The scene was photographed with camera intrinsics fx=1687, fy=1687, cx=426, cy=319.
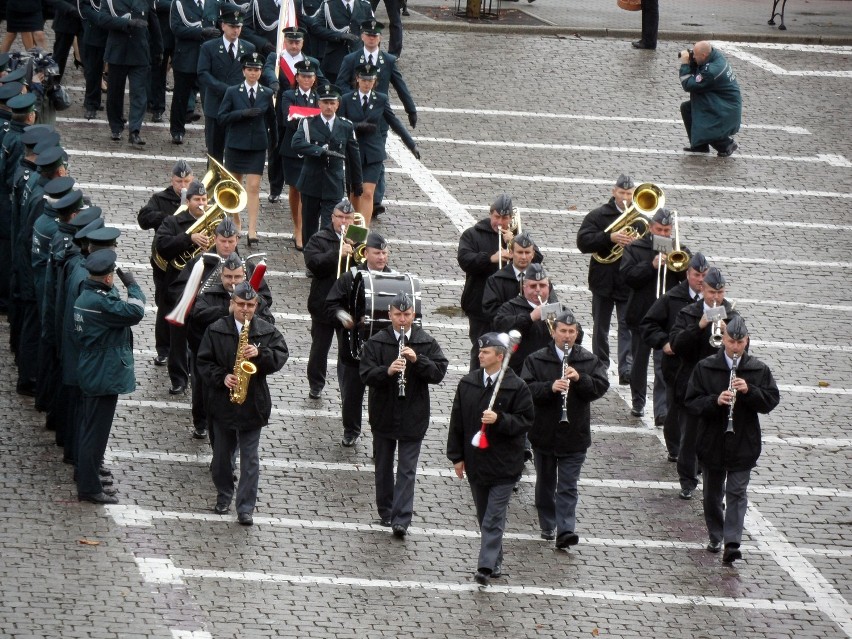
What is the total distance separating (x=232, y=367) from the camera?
12.9 meters

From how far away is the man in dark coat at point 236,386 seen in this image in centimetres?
1285

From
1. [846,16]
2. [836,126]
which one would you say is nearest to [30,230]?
[836,126]

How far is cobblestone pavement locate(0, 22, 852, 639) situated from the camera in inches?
463

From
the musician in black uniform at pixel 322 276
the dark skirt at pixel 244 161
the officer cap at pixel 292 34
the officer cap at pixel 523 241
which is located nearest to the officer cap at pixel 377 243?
the musician in black uniform at pixel 322 276

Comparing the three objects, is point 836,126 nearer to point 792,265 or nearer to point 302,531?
point 792,265

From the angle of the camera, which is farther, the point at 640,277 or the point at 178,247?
the point at 640,277

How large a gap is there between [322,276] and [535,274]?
2.17 metres

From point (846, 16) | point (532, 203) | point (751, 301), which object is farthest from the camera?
point (846, 16)

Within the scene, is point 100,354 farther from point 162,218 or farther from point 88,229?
point 162,218

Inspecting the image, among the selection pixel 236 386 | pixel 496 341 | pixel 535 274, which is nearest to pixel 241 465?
pixel 236 386

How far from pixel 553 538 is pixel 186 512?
2849 mm

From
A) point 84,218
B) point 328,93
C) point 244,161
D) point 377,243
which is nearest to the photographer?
point 84,218

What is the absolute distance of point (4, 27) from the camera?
25.1 metres

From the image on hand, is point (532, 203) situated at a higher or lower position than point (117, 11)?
lower
